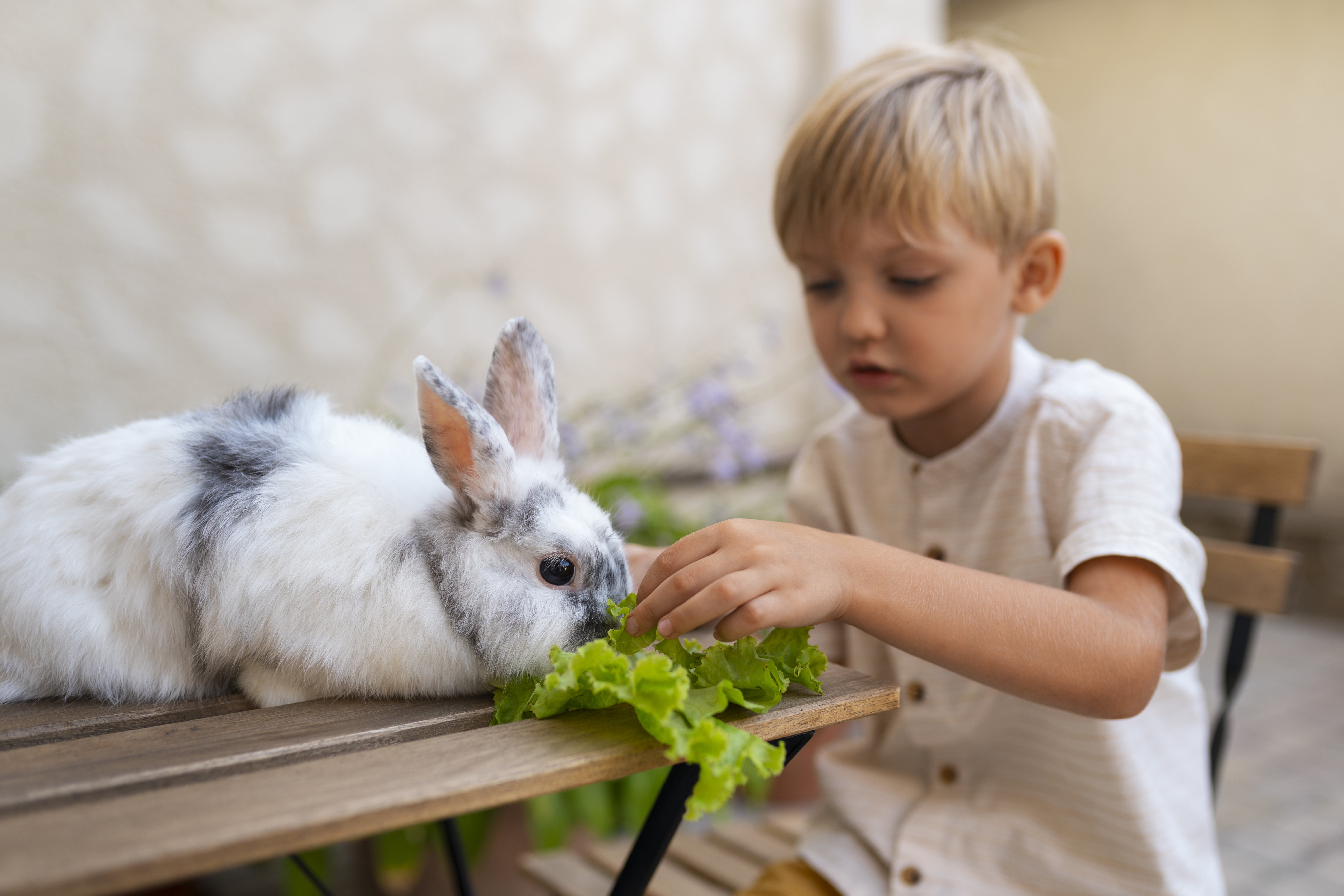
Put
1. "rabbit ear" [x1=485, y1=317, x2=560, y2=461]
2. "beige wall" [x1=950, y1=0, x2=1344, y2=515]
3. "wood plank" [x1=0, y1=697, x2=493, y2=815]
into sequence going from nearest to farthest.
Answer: "wood plank" [x1=0, y1=697, x2=493, y2=815] < "rabbit ear" [x1=485, y1=317, x2=560, y2=461] < "beige wall" [x1=950, y1=0, x2=1344, y2=515]

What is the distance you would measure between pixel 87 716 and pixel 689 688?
1.99 ft

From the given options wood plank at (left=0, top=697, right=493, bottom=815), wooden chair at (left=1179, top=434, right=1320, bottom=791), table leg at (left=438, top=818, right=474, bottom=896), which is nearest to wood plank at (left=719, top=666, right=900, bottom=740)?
wood plank at (left=0, top=697, right=493, bottom=815)

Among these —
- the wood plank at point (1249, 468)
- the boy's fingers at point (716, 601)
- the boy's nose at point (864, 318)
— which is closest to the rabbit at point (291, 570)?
the boy's fingers at point (716, 601)

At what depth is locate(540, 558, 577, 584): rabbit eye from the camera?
3.07 ft

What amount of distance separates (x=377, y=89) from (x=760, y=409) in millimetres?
1758

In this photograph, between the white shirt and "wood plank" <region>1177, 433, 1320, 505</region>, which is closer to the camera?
the white shirt

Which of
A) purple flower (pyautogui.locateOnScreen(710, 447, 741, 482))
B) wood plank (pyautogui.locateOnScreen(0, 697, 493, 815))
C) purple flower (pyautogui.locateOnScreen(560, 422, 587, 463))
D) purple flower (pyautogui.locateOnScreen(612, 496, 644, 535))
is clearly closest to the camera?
wood plank (pyautogui.locateOnScreen(0, 697, 493, 815))

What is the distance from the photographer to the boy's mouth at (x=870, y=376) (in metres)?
1.39

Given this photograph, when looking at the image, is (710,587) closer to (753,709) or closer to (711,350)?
(753,709)

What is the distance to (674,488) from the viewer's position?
3123mm

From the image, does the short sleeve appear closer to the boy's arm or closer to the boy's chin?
the boy's arm

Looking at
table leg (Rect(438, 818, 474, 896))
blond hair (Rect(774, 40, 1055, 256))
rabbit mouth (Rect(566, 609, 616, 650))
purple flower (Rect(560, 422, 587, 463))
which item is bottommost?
table leg (Rect(438, 818, 474, 896))

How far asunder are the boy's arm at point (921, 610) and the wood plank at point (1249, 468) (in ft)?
2.55

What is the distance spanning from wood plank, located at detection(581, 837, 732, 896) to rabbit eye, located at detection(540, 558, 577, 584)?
0.68 metres
